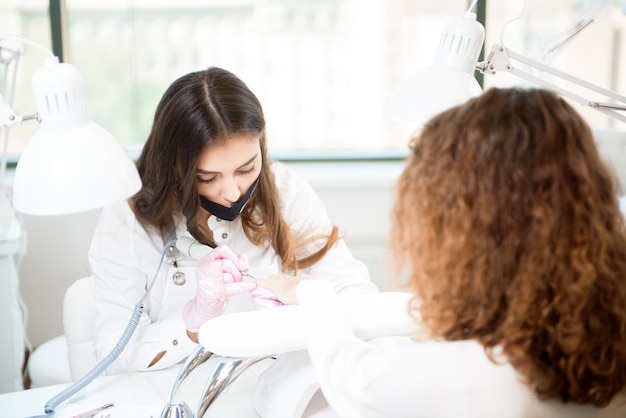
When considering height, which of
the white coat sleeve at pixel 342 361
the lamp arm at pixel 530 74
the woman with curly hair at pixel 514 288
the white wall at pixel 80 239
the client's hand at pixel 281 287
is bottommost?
the white wall at pixel 80 239

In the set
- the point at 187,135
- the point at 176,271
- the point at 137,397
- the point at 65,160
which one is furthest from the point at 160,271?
the point at 65,160

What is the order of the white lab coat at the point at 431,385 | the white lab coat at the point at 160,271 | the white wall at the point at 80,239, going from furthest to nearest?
the white wall at the point at 80,239
the white lab coat at the point at 160,271
the white lab coat at the point at 431,385

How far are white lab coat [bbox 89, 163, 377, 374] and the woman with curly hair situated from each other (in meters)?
0.71

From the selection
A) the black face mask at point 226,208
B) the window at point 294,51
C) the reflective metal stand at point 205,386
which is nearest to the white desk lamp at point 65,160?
the reflective metal stand at point 205,386

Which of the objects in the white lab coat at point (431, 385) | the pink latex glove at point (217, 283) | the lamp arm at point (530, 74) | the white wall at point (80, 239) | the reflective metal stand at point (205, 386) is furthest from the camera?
the white wall at point (80, 239)

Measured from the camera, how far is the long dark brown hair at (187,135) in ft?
5.22

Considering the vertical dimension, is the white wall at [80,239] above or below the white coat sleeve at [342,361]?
below

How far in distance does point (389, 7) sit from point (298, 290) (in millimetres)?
2396

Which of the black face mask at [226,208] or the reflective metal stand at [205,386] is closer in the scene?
the reflective metal stand at [205,386]

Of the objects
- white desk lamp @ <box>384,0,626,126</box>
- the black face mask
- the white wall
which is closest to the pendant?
the black face mask

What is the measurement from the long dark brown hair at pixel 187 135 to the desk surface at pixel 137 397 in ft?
1.48

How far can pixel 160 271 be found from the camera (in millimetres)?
1747

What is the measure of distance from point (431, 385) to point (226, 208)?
912 mm

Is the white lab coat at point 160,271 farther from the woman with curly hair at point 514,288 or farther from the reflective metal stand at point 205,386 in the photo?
the woman with curly hair at point 514,288
